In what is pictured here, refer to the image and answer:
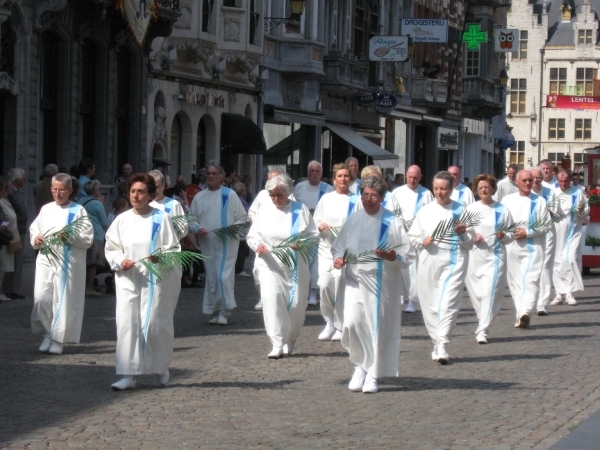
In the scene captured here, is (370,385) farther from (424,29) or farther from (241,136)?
(424,29)

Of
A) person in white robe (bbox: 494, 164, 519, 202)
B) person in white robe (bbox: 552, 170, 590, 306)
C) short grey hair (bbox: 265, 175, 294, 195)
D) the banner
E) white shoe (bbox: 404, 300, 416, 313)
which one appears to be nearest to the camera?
short grey hair (bbox: 265, 175, 294, 195)

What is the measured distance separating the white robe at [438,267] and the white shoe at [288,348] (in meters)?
1.26

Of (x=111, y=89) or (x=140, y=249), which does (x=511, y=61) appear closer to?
(x=111, y=89)

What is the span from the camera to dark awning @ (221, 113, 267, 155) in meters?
33.1

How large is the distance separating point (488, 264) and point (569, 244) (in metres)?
6.11

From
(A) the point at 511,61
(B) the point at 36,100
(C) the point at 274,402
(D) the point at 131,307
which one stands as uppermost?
(A) the point at 511,61

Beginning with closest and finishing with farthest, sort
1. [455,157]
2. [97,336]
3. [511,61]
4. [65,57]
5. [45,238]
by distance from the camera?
[45,238]
[97,336]
[65,57]
[455,157]
[511,61]

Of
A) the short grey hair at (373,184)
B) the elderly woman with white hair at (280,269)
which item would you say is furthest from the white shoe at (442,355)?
the short grey hair at (373,184)

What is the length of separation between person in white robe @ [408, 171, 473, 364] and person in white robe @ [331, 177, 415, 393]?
172cm

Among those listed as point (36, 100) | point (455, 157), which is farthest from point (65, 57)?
point (455, 157)

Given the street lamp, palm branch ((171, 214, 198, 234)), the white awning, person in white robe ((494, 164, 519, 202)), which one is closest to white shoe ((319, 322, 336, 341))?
palm branch ((171, 214, 198, 234))

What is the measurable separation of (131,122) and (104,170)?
166cm

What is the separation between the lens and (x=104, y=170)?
27.6m

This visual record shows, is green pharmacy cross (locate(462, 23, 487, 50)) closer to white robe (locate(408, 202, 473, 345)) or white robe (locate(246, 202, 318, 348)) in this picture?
white robe (locate(408, 202, 473, 345))
